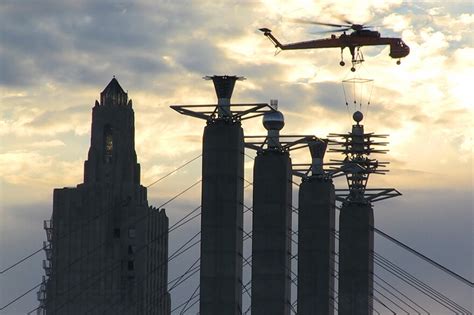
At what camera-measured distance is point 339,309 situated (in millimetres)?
168625

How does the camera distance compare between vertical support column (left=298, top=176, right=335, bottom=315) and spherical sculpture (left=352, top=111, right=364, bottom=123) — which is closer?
vertical support column (left=298, top=176, right=335, bottom=315)

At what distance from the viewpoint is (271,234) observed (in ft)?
413

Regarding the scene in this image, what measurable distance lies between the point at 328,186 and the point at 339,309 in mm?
22472

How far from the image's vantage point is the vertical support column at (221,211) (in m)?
108

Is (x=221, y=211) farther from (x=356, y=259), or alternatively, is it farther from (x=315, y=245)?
(x=356, y=259)

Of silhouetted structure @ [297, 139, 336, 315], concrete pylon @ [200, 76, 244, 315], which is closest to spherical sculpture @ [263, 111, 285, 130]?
concrete pylon @ [200, 76, 244, 315]

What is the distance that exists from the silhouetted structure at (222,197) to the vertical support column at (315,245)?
125 feet

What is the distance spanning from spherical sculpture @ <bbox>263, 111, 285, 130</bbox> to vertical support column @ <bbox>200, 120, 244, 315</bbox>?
1770 cm

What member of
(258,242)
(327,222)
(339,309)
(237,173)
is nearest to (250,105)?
(237,173)

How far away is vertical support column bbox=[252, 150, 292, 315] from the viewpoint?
124m

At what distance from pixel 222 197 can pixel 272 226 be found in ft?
56.7

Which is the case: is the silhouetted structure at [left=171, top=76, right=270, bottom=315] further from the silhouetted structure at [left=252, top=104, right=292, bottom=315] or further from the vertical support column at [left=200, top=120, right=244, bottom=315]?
the silhouetted structure at [left=252, top=104, right=292, bottom=315]

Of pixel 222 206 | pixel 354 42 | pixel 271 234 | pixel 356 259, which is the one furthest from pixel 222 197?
pixel 356 259

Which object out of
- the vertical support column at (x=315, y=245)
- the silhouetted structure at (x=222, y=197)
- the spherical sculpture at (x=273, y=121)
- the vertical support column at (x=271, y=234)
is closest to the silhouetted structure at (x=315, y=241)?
the vertical support column at (x=315, y=245)
